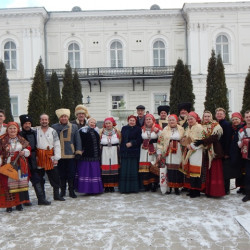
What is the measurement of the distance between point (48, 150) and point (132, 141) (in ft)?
5.48

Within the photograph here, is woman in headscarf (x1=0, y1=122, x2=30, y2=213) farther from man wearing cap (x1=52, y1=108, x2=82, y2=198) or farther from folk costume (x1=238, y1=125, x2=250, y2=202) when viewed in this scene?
folk costume (x1=238, y1=125, x2=250, y2=202)

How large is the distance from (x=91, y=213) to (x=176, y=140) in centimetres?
219

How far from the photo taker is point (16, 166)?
516 cm

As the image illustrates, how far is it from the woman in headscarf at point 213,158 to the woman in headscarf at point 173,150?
1.55 feet

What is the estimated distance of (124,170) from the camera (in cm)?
637

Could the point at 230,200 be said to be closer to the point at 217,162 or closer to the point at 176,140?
the point at 217,162

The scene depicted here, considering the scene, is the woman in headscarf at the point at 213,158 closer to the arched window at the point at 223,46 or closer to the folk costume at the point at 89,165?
the folk costume at the point at 89,165

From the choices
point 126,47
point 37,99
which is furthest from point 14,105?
point 126,47

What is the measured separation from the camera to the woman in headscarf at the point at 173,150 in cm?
614

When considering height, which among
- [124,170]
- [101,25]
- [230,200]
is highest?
[101,25]

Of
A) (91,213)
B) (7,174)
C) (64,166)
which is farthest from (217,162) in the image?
(7,174)

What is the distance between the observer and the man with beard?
555 cm

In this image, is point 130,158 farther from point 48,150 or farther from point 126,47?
point 126,47

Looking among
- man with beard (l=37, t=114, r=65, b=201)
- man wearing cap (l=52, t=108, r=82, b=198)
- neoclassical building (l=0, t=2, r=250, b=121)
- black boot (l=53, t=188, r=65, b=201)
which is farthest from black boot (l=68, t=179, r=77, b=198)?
neoclassical building (l=0, t=2, r=250, b=121)
